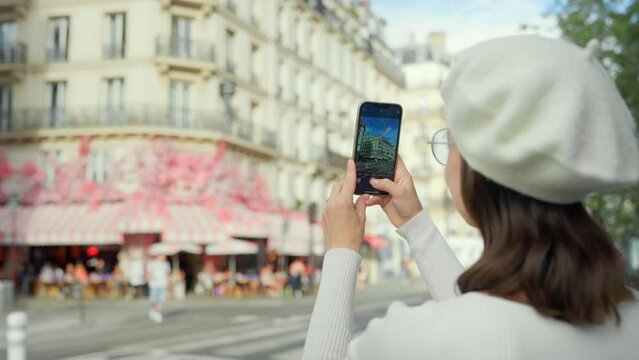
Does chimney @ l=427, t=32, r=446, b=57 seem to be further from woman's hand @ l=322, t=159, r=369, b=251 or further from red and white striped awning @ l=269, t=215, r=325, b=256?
woman's hand @ l=322, t=159, r=369, b=251

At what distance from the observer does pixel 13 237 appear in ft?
95.3

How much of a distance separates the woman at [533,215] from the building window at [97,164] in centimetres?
3123

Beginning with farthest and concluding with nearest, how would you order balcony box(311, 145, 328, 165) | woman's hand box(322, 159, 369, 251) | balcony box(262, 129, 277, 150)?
1. balcony box(311, 145, 328, 165)
2. balcony box(262, 129, 277, 150)
3. woman's hand box(322, 159, 369, 251)

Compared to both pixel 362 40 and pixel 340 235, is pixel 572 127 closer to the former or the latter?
pixel 340 235

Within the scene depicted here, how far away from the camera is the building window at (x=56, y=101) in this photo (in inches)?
1266

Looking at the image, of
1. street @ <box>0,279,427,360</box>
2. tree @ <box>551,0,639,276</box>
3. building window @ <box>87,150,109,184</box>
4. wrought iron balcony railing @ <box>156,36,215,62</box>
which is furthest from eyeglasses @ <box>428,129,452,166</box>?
wrought iron balcony railing @ <box>156,36,215,62</box>

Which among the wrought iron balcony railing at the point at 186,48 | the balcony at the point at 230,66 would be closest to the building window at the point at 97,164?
the wrought iron balcony railing at the point at 186,48

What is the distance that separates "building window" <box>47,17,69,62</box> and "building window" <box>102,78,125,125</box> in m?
2.50

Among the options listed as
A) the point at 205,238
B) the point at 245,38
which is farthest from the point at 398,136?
the point at 245,38

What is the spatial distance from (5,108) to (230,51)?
1002 cm

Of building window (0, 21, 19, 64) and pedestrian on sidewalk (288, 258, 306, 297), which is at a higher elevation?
building window (0, 21, 19, 64)

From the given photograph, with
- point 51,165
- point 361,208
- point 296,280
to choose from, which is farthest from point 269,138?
point 361,208

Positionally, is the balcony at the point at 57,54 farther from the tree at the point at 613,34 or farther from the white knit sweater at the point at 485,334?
the white knit sweater at the point at 485,334

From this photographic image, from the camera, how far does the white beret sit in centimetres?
128
